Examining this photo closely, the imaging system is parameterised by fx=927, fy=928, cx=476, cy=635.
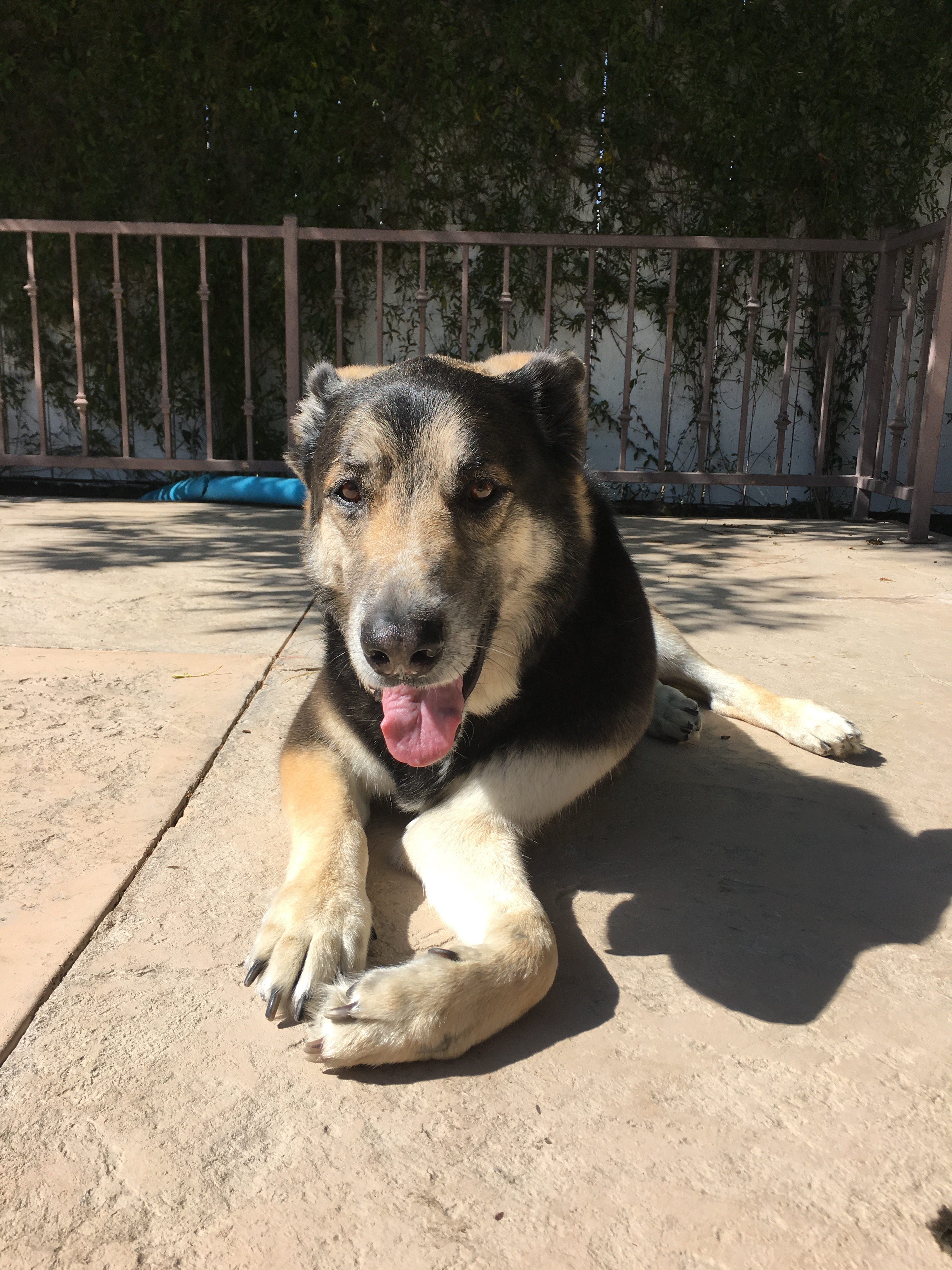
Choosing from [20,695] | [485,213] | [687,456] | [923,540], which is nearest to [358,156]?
[485,213]

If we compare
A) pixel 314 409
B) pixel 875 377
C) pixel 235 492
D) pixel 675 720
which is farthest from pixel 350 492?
pixel 875 377

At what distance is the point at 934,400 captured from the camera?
6191mm

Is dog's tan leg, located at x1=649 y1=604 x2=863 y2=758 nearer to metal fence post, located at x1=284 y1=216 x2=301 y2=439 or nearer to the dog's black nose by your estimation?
the dog's black nose

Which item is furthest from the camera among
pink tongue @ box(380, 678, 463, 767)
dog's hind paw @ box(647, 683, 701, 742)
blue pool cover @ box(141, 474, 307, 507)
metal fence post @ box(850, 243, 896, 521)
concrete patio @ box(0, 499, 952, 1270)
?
blue pool cover @ box(141, 474, 307, 507)

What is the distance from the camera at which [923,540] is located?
637cm

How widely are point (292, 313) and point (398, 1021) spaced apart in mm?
6728

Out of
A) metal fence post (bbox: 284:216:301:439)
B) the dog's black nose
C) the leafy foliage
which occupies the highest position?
the leafy foliage

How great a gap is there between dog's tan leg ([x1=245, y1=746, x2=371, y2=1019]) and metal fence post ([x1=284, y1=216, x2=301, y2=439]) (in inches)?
207

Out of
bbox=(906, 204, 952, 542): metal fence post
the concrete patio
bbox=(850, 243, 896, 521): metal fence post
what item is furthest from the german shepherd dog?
bbox=(850, 243, 896, 521): metal fence post

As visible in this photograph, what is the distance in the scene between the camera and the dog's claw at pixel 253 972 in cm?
166

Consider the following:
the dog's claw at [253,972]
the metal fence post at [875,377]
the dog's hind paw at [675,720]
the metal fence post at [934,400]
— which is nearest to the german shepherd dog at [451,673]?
the dog's claw at [253,972]

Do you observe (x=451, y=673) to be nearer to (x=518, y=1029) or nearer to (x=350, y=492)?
(x=350, y=492)

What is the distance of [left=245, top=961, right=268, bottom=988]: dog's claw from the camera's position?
1.66m

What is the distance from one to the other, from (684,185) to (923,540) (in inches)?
162
